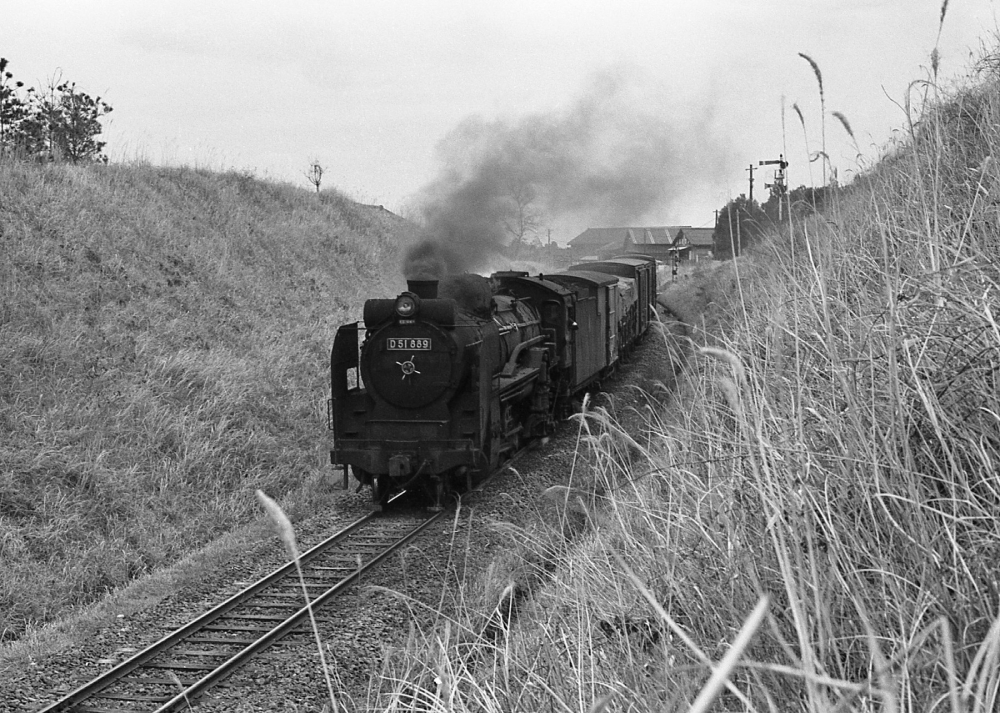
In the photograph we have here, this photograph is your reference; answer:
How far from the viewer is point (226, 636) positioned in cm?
732

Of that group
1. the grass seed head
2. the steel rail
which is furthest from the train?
the grass seed head

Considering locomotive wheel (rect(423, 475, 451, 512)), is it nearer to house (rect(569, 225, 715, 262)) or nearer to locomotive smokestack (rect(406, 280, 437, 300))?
locomotive smokestack (rect(406, 280, 437, 300))

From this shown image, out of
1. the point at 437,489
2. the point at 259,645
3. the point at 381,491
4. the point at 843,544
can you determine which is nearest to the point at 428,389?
the point at 437,489

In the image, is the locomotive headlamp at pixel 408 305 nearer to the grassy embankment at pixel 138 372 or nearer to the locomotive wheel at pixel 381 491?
the locomotive wheel at pixel 381 491

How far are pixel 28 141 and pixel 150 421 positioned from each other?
45.4 feet

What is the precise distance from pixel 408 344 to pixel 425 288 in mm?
800

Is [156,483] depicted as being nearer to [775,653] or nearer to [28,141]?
[775,653]

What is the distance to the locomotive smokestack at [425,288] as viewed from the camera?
1131cm

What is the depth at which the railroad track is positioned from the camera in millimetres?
6168

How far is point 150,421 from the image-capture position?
1273cm

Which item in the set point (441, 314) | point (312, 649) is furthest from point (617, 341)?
point (312, 649)

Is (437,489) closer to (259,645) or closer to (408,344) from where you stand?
(408,344)

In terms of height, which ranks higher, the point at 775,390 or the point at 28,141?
the point at 28,141

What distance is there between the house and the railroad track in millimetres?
35608
